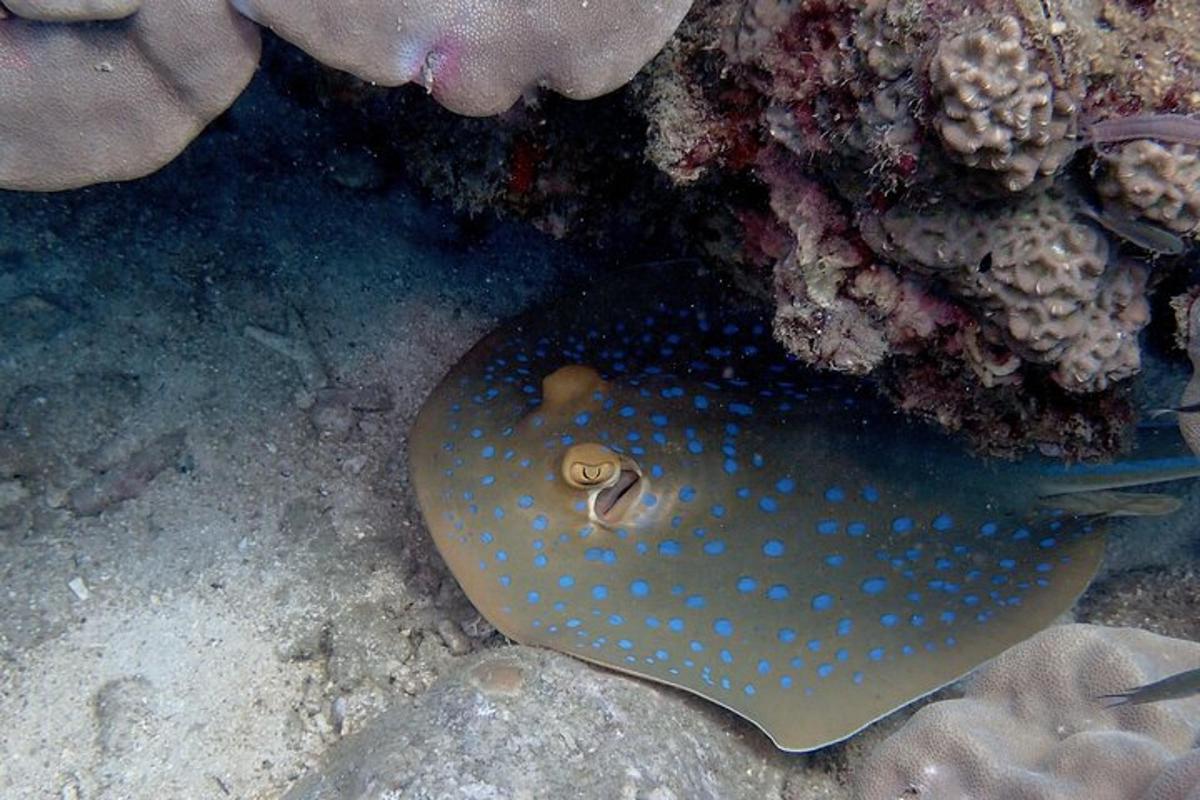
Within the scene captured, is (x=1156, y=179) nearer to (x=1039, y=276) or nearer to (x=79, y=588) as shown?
(x=1039, y=276)

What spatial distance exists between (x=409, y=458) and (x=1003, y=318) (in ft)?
10.2

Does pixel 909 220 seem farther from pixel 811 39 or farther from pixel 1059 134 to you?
pixel 811 39

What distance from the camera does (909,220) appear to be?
299cm

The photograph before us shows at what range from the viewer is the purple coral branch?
101 inches

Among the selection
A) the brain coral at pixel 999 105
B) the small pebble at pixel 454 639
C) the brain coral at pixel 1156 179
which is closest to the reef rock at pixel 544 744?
the small pebble at pixel 454 639

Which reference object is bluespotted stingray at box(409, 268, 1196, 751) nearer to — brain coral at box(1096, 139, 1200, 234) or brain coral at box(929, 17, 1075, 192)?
brain coral at box(1096, 139, 1200, 234)

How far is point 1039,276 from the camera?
285 centimetres

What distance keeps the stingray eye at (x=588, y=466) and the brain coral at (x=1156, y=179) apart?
249 centimetres

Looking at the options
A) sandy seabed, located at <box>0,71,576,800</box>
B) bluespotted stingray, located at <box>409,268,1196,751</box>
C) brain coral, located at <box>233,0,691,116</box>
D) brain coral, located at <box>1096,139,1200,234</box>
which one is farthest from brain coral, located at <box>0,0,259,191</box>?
brain coral, located at <box>1096,139,1200,234</box>

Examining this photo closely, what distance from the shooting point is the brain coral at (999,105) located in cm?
244

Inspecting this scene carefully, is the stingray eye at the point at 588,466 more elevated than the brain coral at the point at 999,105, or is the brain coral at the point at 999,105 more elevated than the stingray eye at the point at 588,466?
the brain coral at the point at 999,105

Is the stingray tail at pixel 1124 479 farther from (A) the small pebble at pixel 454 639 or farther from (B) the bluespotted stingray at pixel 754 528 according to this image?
(A) the small pebble at pixel 454 639

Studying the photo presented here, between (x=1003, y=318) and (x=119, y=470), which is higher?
(x=1003, y=318)

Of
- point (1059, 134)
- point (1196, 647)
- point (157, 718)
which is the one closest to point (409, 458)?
point (157, 718)
